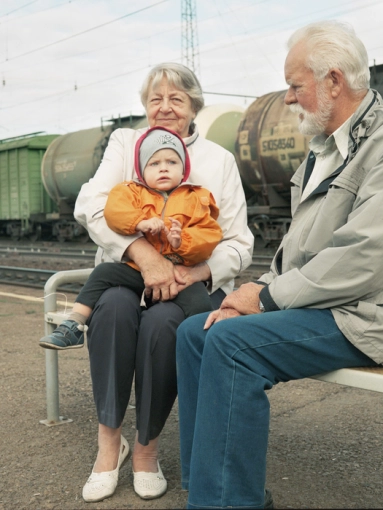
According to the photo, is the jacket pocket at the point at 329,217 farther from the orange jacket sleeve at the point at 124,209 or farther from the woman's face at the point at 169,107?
the woman's face at the point at 169,107

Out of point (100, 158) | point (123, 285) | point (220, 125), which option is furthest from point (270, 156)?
point (123, 285)

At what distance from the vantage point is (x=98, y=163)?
19062 millimetres

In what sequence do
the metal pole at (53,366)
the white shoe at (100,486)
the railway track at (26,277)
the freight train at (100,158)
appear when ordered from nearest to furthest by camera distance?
the white shoe at (100,486) < the metal pole at (53,366) < the railway track at (26,277) < the freight train at (100,158)

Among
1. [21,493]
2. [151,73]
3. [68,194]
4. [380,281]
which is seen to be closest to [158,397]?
[21,493]

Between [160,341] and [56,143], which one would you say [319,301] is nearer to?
[160,341]

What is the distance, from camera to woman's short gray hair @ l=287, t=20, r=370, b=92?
2465 millimetres

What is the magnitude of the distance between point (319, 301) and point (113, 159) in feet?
4.55

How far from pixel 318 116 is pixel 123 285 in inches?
41.4

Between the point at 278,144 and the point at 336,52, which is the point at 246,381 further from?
the point at 278,144

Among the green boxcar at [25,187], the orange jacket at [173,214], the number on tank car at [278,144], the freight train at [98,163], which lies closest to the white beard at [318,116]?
the orange jacket at [173,214]

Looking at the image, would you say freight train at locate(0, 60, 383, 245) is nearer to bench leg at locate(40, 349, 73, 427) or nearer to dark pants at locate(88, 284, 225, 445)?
bench leg at locate(40, 349, 73, 427)

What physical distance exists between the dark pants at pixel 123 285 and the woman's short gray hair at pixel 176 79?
2.97 ft

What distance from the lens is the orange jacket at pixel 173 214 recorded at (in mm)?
2879

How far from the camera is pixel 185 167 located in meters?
3.06
